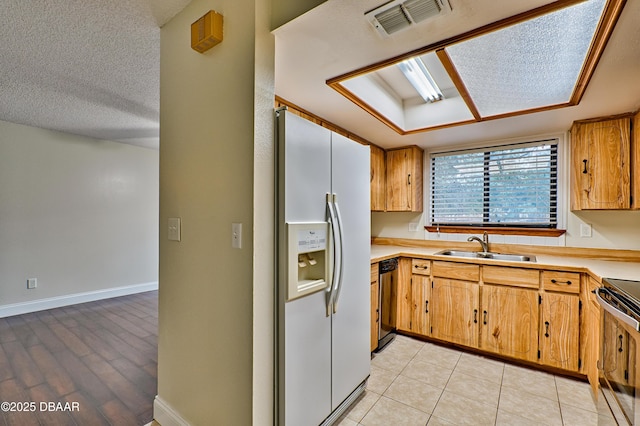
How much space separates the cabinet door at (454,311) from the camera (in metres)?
2.75

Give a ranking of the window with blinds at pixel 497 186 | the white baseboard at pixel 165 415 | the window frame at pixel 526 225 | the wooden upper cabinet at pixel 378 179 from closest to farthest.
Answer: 1. the white baseboard at pixel 165 415
2. the window frame at pixel 526 225
3. the window with blinds at pixel 497 186
4. the wooden upper cabinet at pixel 378 179

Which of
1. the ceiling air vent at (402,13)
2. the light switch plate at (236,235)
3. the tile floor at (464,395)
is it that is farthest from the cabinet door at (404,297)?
the ceiling air vent at (402,13)

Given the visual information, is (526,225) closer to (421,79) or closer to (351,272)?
(421,79)

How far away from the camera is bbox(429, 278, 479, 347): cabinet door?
9.03 feet

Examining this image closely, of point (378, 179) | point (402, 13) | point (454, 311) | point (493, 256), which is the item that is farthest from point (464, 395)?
point (402, 13)

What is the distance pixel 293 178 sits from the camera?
148 centimetres

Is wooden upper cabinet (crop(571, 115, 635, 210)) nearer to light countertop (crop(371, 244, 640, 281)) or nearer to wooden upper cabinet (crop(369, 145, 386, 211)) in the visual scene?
light countertop (crop(371, 244, 640, 281))

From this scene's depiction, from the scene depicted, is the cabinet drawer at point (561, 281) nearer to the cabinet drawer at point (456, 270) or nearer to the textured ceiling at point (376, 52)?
the cabinet drawer at point (456, 270)

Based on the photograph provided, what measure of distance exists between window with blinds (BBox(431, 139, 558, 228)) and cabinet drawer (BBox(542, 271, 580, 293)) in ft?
2.80

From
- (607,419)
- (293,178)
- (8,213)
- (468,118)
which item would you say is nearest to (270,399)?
(293,178)

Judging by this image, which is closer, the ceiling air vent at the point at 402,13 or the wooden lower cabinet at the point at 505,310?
the ceiling air vent at the point at 402,13

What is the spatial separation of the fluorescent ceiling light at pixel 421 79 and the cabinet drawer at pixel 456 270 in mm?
1598

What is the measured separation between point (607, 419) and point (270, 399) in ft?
5.53

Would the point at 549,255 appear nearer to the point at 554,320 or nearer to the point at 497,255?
the point at 497,255
